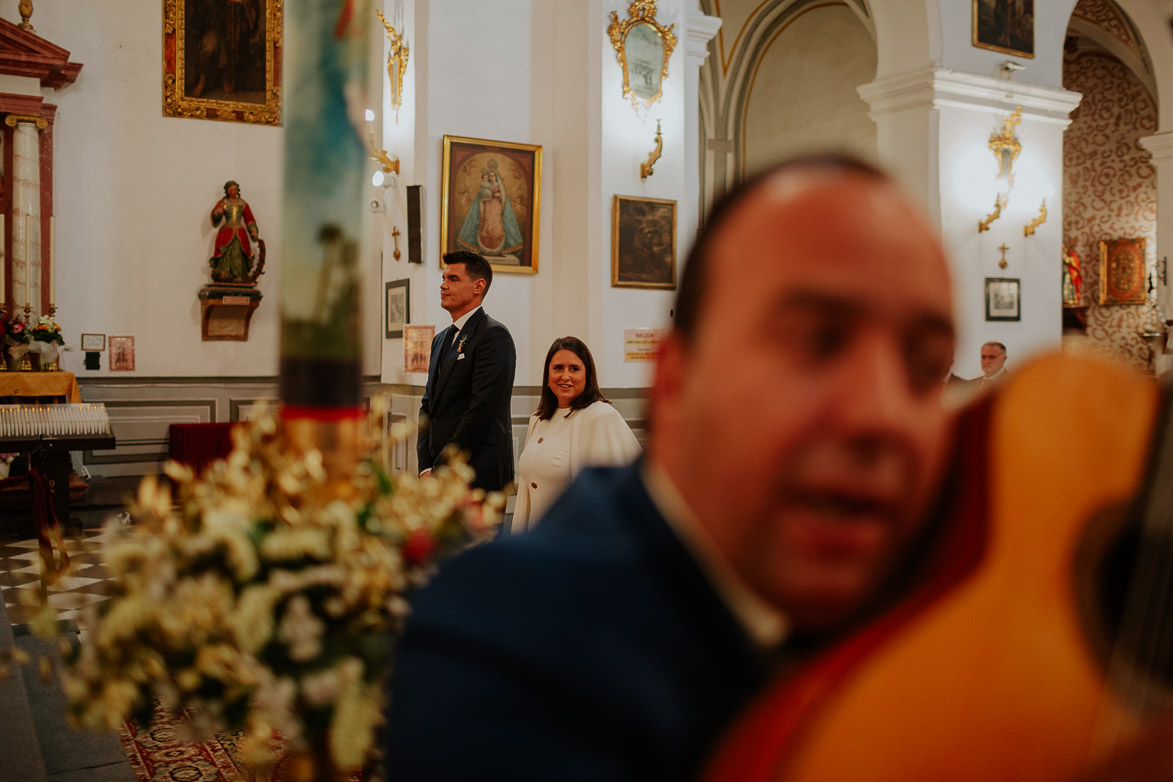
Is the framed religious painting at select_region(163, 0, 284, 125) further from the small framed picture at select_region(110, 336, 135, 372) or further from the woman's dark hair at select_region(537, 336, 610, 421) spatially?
the woman's dark hair at select_region(537, 336, 610, 421)

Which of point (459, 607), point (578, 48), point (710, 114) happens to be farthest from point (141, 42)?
point (459, 607)

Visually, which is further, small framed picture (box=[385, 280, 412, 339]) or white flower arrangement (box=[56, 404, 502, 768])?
small framed picture (box=[385, 280, 412, 339])

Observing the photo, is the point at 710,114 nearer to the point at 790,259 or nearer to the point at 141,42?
the point at 141,42

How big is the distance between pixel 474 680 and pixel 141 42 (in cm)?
1266

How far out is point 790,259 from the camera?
2.03 ft

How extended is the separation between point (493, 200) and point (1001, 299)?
571 centimetres

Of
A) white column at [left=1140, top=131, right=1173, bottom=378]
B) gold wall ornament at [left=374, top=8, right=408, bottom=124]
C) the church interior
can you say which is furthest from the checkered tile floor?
white column at [left=1140, top=131, right=1173, bottom=378]

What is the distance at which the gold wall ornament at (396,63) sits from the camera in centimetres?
801

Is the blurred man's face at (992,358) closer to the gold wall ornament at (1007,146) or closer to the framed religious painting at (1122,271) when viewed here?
the gold wall ornament at (1007,146)

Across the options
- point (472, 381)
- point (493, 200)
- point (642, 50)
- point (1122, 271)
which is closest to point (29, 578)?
point (472, 381)

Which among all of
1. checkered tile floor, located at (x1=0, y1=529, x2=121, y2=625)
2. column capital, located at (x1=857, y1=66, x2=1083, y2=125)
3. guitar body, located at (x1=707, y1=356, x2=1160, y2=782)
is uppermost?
column capital, located at (x1=857, y1=66, x2=1083, y2=125)

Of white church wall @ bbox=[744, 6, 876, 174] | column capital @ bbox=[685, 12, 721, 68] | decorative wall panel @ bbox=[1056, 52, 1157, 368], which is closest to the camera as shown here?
column capital @ bbox=[685, 12, 721, 68]

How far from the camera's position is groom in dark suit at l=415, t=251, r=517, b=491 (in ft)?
16.8

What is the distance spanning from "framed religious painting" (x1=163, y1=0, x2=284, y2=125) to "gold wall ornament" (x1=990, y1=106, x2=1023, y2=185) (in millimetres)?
8322
